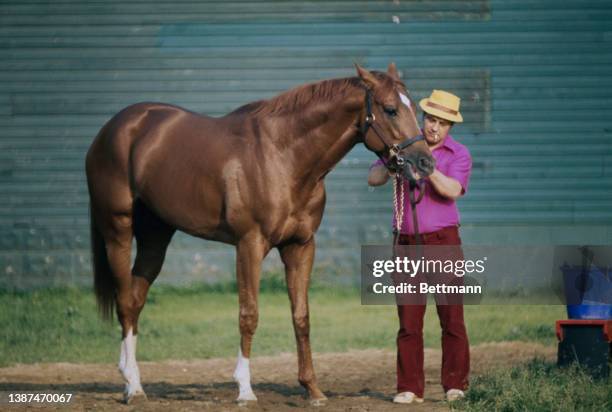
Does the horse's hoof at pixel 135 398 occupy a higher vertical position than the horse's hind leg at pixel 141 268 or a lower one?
lower

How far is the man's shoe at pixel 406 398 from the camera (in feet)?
24.3

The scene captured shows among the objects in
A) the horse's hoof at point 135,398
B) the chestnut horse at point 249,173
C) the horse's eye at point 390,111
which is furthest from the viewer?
the horse's hoof at point 135,398

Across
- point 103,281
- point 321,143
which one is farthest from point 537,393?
point 103,281

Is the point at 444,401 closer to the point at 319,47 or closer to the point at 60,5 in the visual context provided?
the point at 319,47

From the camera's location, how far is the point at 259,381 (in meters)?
8.96

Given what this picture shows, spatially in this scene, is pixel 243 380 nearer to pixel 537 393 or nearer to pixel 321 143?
pixel 321 143

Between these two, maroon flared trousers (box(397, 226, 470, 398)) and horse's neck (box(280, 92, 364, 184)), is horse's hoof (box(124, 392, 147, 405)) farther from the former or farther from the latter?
horse's neck (box(280, 92, 364, 184))

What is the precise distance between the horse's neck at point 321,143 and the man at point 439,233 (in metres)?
0.30

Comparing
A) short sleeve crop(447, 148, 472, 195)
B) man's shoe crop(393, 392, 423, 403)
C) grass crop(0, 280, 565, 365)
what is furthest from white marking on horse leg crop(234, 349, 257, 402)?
grass crop(0, 280, 565, 365)

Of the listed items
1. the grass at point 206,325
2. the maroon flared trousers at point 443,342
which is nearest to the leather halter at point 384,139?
the maroon flared trousers at point 443,342

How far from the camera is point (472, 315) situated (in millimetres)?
12602

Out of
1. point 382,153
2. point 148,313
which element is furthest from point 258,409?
point 148,313

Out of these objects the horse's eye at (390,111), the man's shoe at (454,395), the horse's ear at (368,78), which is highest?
the horse's ear at (368,78)

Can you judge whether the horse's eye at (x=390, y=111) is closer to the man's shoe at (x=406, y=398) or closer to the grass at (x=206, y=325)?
the man's shoe at (x=406, y=398)
